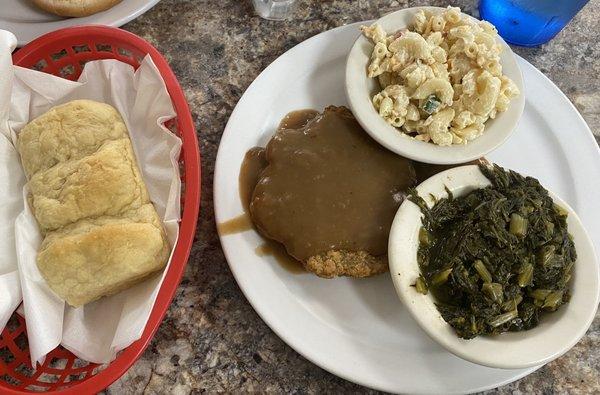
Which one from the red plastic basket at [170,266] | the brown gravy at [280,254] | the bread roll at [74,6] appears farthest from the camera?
the bread roll at [74,6]

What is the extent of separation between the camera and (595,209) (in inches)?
61.1

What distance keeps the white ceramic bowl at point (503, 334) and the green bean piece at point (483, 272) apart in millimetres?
130

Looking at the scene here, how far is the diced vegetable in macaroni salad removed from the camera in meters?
1.47

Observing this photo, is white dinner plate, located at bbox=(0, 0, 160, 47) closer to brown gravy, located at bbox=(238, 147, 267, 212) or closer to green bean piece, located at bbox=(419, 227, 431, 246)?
brown gravy, located at bbox=(238, 147, 267, 212)

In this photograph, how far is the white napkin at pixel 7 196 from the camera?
125 centimetres

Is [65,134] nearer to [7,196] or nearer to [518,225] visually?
[7,196]

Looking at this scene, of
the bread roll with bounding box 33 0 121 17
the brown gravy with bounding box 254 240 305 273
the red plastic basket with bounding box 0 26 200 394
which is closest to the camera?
the red plastic basket with bounding box 0 26 200 394

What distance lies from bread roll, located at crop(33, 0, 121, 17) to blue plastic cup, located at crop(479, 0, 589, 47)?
4.10ft

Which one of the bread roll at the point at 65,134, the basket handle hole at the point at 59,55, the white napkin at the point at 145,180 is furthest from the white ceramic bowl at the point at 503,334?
the basket handle hole at the point at 59,55

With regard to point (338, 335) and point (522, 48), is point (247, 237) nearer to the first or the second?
point (338, 335)

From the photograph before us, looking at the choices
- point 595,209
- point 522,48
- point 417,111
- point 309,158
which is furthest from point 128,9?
point 595,209

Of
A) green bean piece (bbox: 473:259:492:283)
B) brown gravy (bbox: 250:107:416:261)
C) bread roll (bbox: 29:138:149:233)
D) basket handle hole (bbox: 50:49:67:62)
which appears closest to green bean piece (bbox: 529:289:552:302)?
green bean piece (bbox: 473:259:492:283)

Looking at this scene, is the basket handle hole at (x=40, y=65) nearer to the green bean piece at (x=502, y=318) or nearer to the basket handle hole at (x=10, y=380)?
the basket handle hole at (x=10, y=380)

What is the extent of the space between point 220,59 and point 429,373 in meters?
1.16
